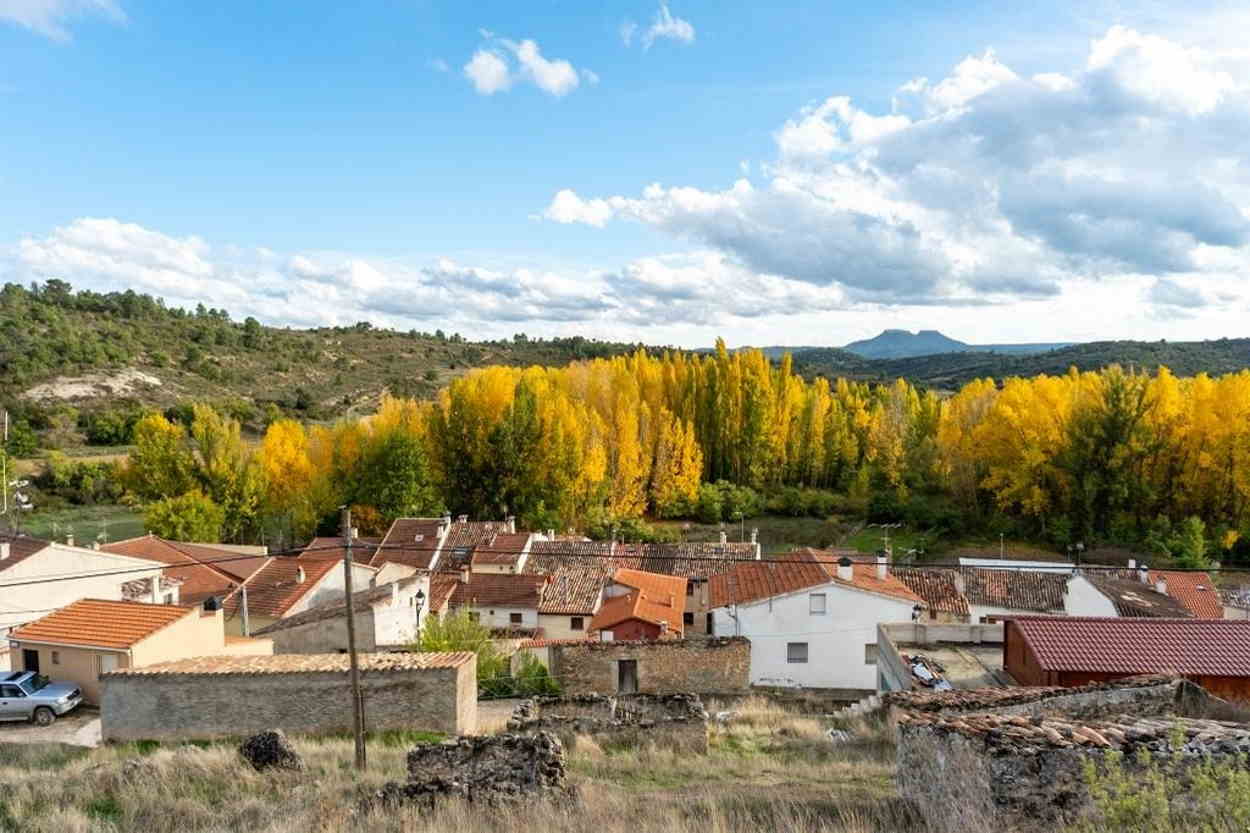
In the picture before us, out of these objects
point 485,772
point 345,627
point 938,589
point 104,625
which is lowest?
point 938,589

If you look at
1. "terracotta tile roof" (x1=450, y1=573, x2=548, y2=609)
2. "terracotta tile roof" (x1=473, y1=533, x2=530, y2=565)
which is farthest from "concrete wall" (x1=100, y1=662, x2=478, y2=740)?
"terracotta tile roof" (x1=473, y1=533, x2=530, y2=565)

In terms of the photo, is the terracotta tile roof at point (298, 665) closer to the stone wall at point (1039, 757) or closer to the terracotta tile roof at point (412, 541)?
the stone wall at point (1039, 757)

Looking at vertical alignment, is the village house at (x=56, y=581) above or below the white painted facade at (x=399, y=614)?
above

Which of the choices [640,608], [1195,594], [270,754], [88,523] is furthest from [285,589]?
[1195,594]

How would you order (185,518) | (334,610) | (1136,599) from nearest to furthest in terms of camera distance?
(334,610)
(1136,599)
(185,518)

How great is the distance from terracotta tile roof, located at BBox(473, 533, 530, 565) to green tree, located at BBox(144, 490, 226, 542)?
52.1ft

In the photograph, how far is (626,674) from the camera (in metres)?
22.0

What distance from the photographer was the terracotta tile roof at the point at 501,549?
3538 centimetres

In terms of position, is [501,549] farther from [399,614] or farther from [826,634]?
[826,634]

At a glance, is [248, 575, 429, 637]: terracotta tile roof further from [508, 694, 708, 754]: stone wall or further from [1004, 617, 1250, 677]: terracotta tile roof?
[1004, 617, 1250, 677]: terracotta tile roof

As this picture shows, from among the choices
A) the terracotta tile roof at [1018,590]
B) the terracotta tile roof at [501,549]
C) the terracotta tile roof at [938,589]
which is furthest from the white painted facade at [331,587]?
the terracotta tile roof at [1018,590]

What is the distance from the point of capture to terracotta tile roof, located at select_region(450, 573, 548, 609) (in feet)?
99.7

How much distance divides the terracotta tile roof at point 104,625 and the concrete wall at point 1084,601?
26.9 metres

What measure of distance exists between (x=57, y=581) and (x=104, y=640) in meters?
7.68
